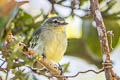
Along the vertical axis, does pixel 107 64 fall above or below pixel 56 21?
below

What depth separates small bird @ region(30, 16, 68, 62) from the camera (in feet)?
7.16

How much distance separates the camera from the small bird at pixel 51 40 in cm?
218

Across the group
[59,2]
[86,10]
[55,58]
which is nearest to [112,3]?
[86,10]

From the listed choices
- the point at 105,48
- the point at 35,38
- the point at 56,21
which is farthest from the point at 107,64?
the point at 56,21

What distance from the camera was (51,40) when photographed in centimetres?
228

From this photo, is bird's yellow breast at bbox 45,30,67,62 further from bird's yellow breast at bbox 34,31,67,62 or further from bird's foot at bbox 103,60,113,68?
bird's foot at bbox 103,60,113,68

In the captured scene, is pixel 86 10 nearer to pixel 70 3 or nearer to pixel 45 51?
pixel 70 3

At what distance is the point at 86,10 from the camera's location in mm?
2215

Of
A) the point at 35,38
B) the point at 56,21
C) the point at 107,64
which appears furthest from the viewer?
the point at 56,21

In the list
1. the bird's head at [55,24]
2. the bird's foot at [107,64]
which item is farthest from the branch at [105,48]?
the bird's head at [55,24]

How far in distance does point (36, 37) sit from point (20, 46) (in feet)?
3.92

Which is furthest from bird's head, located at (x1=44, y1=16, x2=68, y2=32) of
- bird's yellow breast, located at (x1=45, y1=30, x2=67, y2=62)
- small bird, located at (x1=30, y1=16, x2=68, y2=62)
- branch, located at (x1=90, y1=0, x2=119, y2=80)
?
branch, located at (x1=90, y1=0, x2=119, y2=80)

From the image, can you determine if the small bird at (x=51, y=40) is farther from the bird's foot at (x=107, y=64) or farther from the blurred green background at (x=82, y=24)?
the bird's foot at (x=107, y=64)

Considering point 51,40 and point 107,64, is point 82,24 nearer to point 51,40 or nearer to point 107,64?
point 51,40
